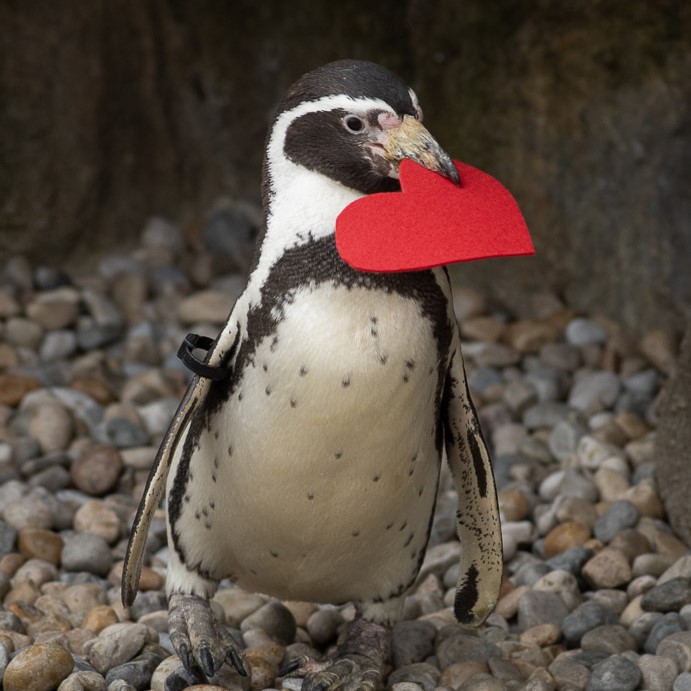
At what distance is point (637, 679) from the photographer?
2742 mm

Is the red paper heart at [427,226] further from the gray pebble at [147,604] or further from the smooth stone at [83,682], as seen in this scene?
the gray pebble at [147,604]

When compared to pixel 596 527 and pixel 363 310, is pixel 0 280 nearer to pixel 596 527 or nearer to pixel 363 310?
pixel 596 527

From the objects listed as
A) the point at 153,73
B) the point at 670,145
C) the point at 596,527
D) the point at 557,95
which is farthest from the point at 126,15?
the point at 596,527

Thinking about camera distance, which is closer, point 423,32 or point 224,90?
point 423,32

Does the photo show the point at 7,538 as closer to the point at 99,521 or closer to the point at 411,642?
the point at 99,521

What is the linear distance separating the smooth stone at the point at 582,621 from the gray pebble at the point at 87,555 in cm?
130

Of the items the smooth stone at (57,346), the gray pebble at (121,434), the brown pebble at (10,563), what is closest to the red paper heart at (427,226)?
the brown pebble at (10,563)

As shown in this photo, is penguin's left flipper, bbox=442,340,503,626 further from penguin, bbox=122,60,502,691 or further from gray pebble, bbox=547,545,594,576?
gray pebble, bbox=547,545,594,576

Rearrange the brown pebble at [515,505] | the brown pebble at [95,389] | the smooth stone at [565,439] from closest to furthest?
the brown pebble at [515,505] → the smooth stone at [565,439] → the brown pebble at [95,389]

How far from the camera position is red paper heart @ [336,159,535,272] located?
222cm

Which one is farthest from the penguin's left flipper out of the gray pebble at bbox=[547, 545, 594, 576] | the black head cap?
the black head cap

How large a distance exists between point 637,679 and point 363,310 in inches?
42.7

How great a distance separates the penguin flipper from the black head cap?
66cm

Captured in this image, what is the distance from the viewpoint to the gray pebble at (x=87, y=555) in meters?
3.46
